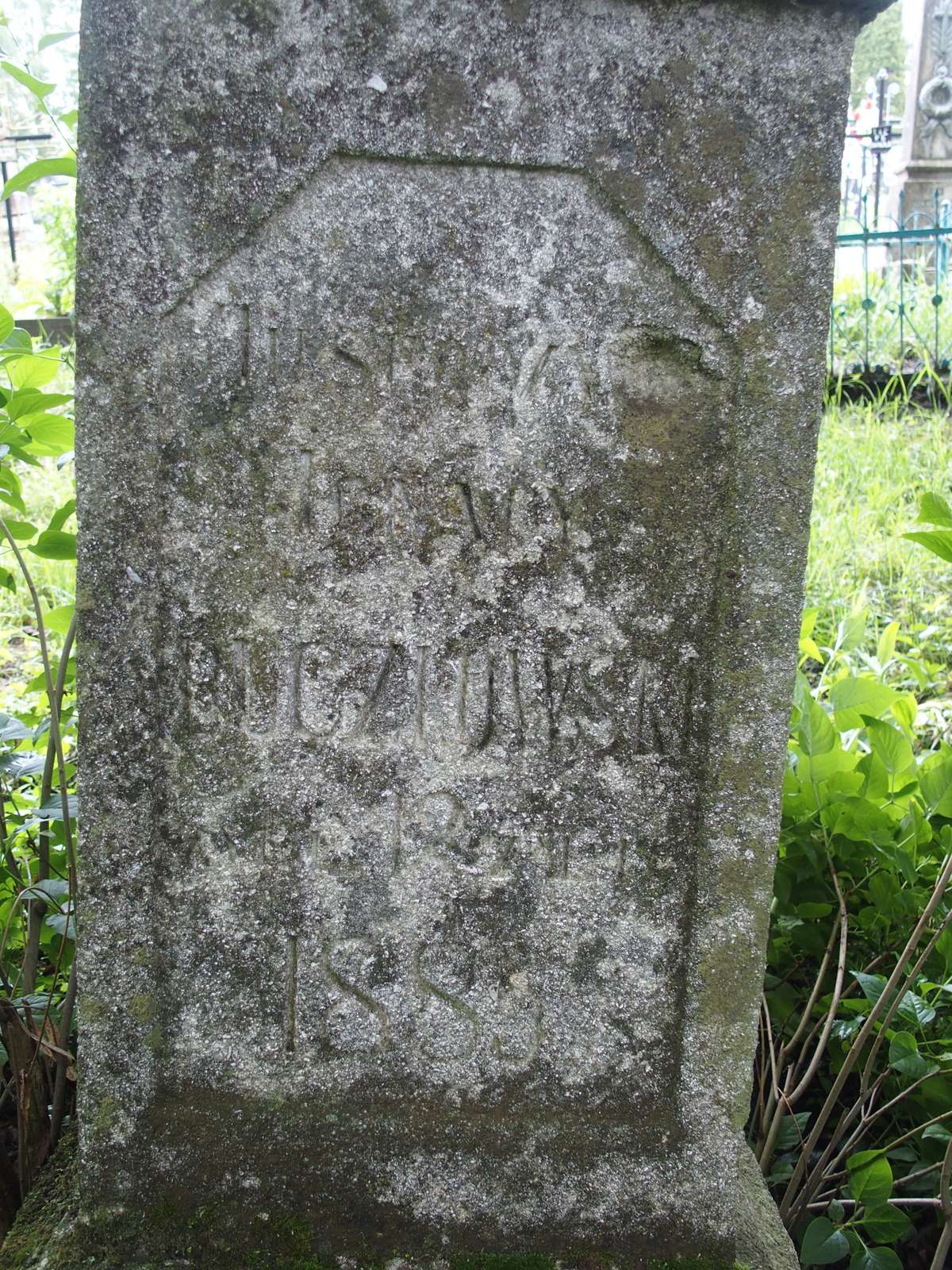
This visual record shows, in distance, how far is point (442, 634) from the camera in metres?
1.40

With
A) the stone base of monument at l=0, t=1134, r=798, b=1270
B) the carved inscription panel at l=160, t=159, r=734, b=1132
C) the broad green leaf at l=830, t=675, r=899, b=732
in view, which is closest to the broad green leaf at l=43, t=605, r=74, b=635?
the carved inscription panel at l=160, t=159, r=734, b=1132

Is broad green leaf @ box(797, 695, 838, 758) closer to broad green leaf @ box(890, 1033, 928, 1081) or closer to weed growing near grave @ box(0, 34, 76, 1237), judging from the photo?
broad green leaf @ box(890, 1033, 928, 1081)

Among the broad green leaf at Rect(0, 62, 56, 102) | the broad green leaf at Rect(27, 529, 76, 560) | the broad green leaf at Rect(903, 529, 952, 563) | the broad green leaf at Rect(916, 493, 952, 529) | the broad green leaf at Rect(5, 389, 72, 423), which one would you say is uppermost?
the broad green leaf at Rect(0, 62, 56, 102)

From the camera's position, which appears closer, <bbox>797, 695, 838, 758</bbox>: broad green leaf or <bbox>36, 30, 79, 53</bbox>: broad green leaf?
<bbox>36, 30, 79, 53</bbox>: broad green leaf

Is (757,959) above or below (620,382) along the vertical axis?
below

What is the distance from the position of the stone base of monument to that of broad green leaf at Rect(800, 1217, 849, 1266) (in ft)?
0.08

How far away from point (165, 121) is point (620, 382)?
65cm

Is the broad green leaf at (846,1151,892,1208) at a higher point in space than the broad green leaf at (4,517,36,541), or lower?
lower

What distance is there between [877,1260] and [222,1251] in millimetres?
953

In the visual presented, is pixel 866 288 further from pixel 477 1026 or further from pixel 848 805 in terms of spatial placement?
pixel 477 1026

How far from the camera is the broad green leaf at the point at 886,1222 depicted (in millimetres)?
1520

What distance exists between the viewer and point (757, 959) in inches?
58.6

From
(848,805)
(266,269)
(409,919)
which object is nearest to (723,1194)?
(409,919)

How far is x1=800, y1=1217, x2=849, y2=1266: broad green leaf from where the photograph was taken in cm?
148
